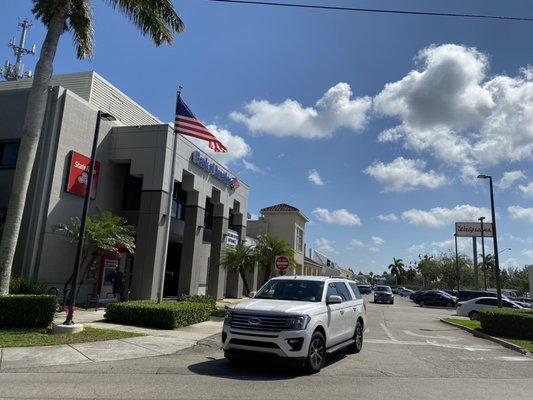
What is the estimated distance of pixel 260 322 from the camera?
878 centimetres

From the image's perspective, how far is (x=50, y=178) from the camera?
1884 cm

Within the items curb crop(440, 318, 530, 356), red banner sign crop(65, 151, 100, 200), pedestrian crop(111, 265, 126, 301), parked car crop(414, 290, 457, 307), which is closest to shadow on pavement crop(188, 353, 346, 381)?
curb crop(440, 318, 530, 356)

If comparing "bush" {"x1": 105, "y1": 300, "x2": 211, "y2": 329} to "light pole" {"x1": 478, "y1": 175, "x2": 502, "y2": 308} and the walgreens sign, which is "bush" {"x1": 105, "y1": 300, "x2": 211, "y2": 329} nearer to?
"light pole" {"x1": 478, "y1": 175, "x2": 502, "y2": 308}

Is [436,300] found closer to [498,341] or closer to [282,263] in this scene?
[282,263]

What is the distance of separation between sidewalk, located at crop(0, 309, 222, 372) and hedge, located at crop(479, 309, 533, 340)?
997 cm

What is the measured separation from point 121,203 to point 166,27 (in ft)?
32.5

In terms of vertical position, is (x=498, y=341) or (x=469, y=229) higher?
(x=469, y=229)

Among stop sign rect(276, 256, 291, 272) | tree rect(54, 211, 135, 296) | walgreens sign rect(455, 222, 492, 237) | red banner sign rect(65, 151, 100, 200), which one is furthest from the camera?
walgreens sign rect(455, 222, 492, 237)

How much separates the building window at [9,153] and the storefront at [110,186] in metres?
0.17

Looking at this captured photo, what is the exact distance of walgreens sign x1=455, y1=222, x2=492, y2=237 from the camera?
67.1 meters

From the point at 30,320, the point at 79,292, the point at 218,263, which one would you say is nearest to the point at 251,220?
the point at 218,263

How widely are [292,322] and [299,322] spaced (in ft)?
0.42

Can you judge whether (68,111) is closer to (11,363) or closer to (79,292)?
(79,292)

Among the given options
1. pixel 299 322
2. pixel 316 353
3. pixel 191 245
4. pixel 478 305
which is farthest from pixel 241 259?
pixel 299 322
